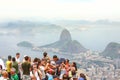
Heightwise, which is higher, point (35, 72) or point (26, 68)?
point (26, 68)

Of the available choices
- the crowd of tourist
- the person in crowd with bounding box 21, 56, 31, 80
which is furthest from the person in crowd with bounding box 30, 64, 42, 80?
the person in crowd with bounding box 21, 56, 31, 80

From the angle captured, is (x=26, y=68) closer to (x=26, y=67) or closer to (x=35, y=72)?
(x=26, y=67)

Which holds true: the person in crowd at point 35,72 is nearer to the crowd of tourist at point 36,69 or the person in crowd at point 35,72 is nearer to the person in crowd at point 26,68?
the crowd of tourist at point 36,69

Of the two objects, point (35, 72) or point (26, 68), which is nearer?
point (35, 72)

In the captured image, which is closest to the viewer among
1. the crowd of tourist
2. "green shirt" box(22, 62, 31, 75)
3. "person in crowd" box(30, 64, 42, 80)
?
the crowd of tourist

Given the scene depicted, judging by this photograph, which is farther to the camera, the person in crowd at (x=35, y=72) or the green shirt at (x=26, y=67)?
the green shirt at (x=26, y=67)

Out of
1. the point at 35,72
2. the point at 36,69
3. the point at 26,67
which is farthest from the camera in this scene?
the point at 26,67

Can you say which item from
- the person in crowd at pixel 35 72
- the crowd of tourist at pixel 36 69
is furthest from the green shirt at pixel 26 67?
the person in crowd at pixel 35 72

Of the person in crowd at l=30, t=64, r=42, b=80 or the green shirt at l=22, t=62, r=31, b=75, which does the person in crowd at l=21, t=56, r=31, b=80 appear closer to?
the green shirt at l=22, t=62, r=31, b=75

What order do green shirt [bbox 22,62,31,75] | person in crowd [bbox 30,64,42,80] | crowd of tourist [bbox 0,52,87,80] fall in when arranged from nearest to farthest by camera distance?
1. crowd of tourist [bbox 0,52,87,80]
2. person in crowd [bbox 30,64,42,80]
3. green shirt [bbox 22,62,31,75]

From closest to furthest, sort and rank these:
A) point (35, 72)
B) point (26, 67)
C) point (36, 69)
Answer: point (35, 72) < point (36, 69) < point (26, 67)

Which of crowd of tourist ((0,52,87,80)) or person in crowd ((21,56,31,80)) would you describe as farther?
person in crowd ((21,56,31,80))

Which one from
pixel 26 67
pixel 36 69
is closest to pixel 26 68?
pixel 26 67
